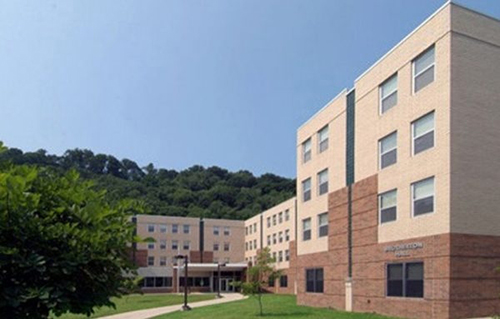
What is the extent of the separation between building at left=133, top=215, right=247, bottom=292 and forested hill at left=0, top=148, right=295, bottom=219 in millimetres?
23989

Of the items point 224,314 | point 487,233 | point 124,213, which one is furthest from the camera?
point 224,314

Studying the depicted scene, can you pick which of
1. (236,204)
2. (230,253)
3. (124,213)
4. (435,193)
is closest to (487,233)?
(435,193)

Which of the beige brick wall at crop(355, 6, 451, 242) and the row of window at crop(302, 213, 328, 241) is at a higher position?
the beige brick wall at crop(355, 6, 451, 242)

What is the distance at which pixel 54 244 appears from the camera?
202 inches

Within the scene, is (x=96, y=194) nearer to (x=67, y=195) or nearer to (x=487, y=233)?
(x=67, y=195)

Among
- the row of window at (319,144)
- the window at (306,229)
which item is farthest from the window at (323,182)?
the window at (306,229)

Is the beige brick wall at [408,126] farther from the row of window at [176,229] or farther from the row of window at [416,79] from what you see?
the row of window at [176,229]

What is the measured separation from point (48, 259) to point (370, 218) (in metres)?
24.5

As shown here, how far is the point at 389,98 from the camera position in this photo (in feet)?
89.7

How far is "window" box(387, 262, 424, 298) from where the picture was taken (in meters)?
23.6

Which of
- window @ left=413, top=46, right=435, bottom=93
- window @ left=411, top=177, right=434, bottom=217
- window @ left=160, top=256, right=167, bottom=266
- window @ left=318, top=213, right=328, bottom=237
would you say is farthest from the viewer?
window @ left=160, top=256, right=167, bottom=266

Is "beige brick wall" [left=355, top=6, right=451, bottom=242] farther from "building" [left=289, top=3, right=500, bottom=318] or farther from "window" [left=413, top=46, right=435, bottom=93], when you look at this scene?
"window" [left=413, top=46, right=435, bottom=93]

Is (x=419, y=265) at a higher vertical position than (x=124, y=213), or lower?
lower

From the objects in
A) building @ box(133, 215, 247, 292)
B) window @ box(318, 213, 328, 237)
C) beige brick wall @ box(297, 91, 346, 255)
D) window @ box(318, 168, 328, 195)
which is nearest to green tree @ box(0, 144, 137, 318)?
beige brick wall @ box(297, 91, 346, 255)
